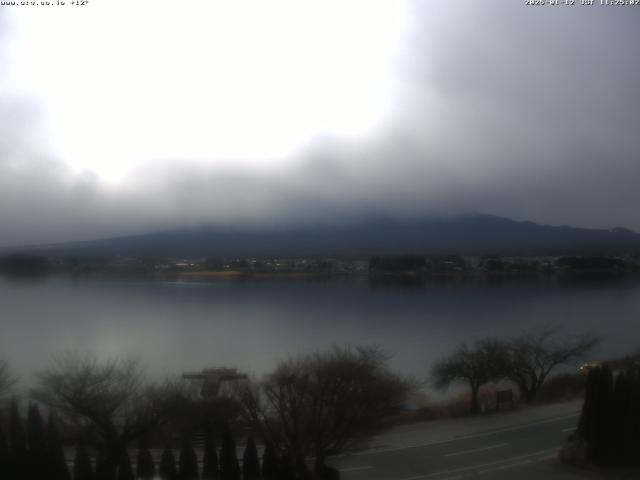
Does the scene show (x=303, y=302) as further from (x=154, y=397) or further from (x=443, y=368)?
(x=154, y=397)

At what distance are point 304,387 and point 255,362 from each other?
1.64 m

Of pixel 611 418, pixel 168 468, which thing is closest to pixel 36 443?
pixel 168 468

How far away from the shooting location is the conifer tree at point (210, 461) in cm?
423

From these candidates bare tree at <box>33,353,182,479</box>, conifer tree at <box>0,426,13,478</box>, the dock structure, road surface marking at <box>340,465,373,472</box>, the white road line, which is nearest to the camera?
conifer tree at <box>0,426,13,478</box>

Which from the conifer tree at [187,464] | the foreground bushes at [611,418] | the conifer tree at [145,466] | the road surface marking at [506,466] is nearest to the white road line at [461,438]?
the foreground bushes at [611,418]

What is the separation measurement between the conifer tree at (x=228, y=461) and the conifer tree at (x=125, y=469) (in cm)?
65

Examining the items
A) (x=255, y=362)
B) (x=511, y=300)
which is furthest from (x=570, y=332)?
(x=255, y=362)

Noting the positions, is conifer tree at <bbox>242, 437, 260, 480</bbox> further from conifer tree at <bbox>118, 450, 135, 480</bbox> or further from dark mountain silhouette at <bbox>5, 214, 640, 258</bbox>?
dark mountain silhouette at <bbox>5, 214, 640, 258</bbox>

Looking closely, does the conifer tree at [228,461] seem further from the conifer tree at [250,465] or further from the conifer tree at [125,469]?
the conifer tree at [125,469]

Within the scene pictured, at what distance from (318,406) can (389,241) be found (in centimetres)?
477

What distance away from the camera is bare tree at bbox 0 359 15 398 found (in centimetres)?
500

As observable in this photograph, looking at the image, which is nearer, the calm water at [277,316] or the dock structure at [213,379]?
the dock structure at [213,379]

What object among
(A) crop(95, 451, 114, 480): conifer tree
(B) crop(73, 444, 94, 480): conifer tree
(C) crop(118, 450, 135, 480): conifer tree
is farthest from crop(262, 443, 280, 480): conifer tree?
(B) crop(73, 444, 94, 480): conifer tree

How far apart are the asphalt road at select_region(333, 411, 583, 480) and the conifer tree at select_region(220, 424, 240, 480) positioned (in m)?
0.85
